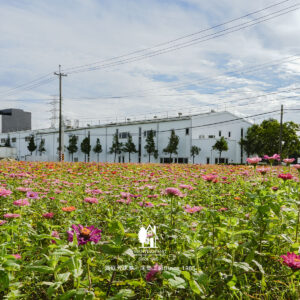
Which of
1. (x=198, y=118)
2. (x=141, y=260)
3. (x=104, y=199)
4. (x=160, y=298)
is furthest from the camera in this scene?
(x=198, y=118)

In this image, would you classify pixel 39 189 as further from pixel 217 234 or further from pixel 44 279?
pixel 217 234

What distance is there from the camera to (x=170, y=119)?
41.6 m

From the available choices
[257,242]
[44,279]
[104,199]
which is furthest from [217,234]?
[104,199]

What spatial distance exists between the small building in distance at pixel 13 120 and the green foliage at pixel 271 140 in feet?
200

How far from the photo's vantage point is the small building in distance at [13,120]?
7412 centimetres

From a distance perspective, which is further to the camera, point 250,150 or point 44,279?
point 250,150

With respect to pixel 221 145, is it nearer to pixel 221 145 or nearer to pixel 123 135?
pixel 221 145

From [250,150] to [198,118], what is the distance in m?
9.45

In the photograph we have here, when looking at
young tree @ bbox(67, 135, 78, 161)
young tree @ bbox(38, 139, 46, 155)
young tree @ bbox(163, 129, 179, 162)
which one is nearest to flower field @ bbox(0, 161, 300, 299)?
young tree @ bbox(163, 129, 179, 162)

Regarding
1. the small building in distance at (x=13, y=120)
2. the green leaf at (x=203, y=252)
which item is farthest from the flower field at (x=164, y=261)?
the small building in distance at (x=13, y=120)

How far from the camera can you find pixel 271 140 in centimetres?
4059

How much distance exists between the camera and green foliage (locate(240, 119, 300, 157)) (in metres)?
40.3
